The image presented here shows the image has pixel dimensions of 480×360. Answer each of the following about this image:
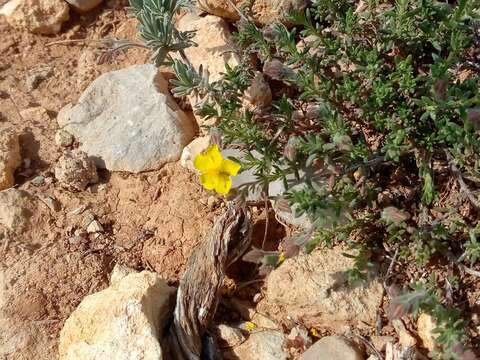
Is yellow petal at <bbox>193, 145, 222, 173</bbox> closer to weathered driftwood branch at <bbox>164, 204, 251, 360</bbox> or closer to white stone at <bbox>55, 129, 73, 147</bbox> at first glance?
weathered driftwood branch at <bbox>164, 204, 251, 360</bbox>

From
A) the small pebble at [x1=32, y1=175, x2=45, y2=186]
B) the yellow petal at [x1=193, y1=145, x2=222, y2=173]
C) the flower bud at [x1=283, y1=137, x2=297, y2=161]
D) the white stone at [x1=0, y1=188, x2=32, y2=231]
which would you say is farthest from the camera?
the small pebble at [x1=32, y1=175, x2=45, y2=186]

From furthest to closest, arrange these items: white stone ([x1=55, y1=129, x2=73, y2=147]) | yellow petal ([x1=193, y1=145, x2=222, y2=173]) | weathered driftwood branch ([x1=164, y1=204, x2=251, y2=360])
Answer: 1. white stone ([x1=55, y1=129, x2=73, y2=147])
2. yellow petal ([x1=193, y1=145, x2=222, y2=173])
3. weathered driftwood branch ([x1=164, y1=204, x2=251, y2=360])

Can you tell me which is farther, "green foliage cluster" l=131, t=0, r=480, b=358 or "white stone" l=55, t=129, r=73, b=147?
"white stone" l=55, t=129, r=73, b=147

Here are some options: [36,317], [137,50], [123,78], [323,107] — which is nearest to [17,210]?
[36,317]

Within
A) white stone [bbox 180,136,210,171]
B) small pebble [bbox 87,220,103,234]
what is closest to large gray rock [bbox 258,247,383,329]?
white stone [bbox 180,136,210,171]

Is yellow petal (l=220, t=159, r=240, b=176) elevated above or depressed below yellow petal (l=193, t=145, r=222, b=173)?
below

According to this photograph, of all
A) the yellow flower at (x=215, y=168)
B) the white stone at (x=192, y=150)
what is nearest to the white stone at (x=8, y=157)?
the white stone at (x=192, y=150)

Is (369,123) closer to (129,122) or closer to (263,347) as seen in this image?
(263,347)
